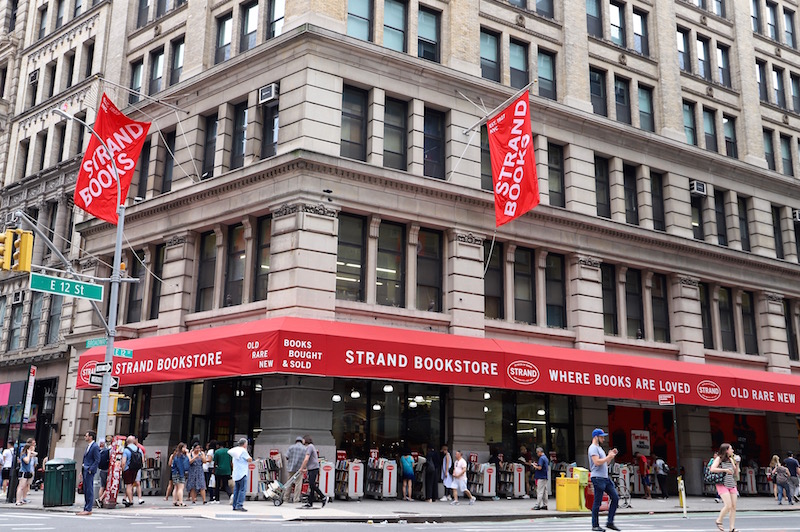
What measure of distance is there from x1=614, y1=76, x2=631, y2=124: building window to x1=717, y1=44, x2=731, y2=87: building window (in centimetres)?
710

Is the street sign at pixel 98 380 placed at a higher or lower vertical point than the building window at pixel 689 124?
lower

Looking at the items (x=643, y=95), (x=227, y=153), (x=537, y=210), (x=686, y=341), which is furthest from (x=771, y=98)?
(x=227, y=153)

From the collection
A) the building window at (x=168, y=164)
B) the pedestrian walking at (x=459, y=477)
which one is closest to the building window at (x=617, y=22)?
the building window at (x=168, y=164)

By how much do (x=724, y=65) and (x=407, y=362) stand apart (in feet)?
85.8

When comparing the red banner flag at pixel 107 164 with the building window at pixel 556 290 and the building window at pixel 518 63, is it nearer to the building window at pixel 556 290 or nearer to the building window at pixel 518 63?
the building window at pixel 518 63

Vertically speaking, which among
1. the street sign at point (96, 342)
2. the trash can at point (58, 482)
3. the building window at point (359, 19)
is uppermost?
the building window at point (359, 19)

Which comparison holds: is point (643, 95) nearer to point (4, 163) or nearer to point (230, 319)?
point (230, 319)

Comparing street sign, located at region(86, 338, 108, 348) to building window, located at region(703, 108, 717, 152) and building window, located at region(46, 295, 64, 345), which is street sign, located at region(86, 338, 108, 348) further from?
building window, located at region(703, 108, 717, 152)

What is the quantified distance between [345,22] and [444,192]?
6730 millimetres

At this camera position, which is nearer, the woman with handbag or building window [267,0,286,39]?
the woman with handbag

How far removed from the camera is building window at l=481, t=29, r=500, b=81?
3094 cm

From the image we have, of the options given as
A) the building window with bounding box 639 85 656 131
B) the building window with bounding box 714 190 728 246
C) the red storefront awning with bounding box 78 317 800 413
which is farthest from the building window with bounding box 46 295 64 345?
the building window with bounding box 714 190 728 246

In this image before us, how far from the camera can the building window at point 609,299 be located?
104 feet

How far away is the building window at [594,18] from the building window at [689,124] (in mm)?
5753
